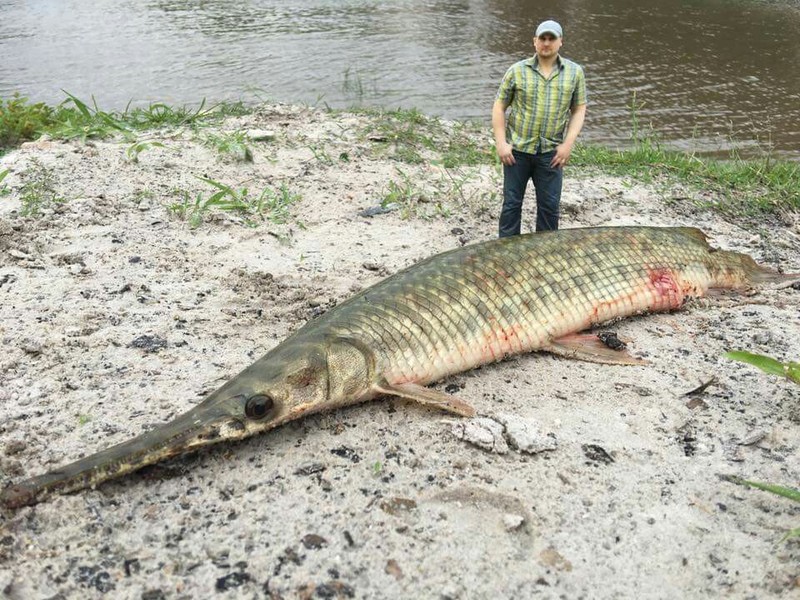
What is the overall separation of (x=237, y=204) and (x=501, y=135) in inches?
77.3

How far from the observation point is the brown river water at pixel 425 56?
10.3 metres

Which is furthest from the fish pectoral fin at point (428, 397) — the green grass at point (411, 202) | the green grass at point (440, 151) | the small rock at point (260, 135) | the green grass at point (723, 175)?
the small rock at point (260, 135)

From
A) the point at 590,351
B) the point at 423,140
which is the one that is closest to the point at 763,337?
the point at 590,351

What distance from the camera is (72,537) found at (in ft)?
7.75

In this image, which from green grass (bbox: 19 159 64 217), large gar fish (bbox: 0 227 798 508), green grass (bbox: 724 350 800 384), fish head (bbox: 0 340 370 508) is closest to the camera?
fish head (bbox: 0 340 370 508)

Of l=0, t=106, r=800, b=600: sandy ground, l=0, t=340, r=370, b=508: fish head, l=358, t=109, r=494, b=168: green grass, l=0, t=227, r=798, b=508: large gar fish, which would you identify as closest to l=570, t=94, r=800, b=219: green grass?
l=358, t=109, r=494, b=168: green grass

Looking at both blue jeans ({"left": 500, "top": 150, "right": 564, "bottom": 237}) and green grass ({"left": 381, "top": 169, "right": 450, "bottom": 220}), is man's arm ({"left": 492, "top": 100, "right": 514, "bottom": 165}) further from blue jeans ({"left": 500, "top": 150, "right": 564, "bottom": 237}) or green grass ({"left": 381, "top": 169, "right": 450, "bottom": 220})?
green grass ({"left": 381, "top": 169, "right": 450, "bottom": 220})

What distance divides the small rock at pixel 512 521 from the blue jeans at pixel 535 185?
8.83 ft

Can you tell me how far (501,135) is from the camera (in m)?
4.61

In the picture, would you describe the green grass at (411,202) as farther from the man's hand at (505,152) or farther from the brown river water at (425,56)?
the brown river water at (425,56)

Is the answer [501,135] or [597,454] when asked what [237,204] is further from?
[597,454]

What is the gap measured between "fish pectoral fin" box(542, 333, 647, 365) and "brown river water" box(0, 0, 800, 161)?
19.6ft

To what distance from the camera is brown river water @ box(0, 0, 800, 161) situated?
10.3 meters

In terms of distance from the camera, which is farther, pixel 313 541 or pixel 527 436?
pixel 527 436
